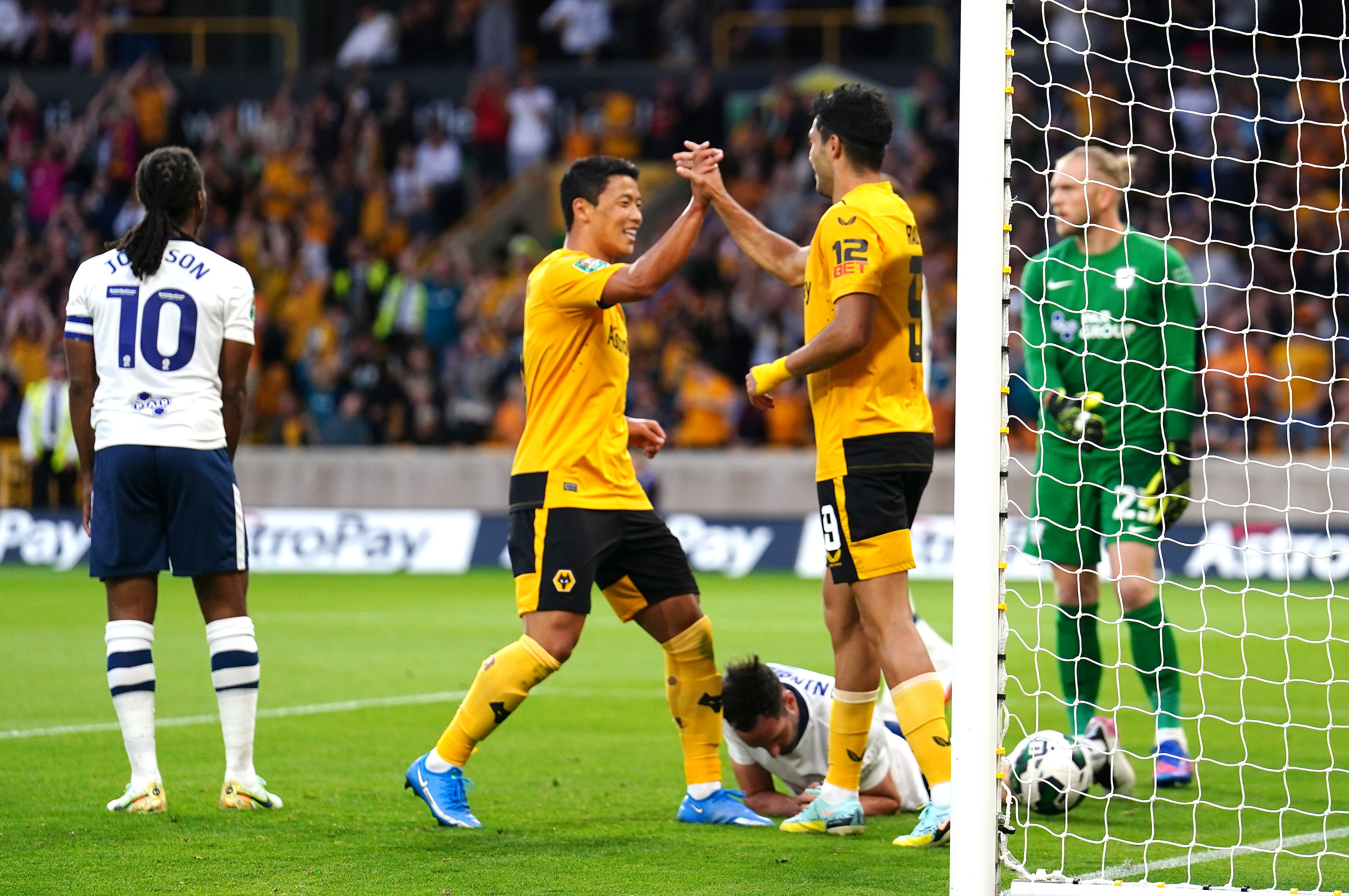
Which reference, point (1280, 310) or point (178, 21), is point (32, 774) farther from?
point (178, 21)

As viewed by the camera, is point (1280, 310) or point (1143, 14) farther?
point (1143, 14)

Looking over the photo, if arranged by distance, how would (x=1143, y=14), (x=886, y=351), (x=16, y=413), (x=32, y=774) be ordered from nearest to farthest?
(x=886, y=351) < (x=32, y=774) < (x=16, y=413) < (x=1143, y=14)

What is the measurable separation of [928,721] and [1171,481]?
2114mm

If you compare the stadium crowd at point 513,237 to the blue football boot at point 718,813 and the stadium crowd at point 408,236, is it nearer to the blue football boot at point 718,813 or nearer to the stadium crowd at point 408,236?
the stadium crowd at point 408,236

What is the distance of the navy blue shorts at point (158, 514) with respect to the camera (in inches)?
229

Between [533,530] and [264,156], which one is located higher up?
[264,156]

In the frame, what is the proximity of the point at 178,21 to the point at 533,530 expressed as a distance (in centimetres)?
2205

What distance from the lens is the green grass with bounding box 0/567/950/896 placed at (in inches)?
193

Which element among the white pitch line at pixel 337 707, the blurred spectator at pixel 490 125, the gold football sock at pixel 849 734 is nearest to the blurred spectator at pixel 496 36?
the blurred spectator at pixel 490 125

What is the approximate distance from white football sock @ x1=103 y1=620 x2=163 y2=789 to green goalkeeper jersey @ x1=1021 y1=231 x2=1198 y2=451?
11.4ft

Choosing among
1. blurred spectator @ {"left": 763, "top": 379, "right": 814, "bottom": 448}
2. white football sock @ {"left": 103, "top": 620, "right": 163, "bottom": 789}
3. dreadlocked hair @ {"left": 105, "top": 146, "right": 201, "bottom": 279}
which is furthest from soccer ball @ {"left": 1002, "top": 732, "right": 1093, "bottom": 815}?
blurred spectator @ {"left": 763, "top": 379, "right": 814, "bottom": 448}

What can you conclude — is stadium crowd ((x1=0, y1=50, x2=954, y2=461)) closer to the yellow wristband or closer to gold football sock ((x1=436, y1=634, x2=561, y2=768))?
gold football sock ((x1=436, y1=634, x2=561, y2=768))

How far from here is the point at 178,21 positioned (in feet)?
83.5

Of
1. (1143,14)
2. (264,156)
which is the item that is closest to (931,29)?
(1143,14)
